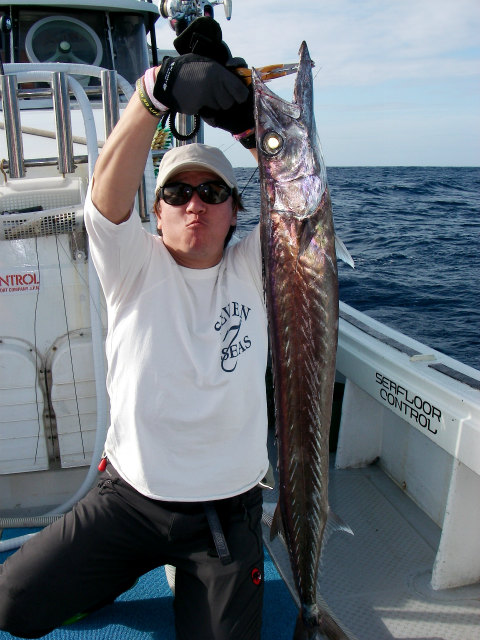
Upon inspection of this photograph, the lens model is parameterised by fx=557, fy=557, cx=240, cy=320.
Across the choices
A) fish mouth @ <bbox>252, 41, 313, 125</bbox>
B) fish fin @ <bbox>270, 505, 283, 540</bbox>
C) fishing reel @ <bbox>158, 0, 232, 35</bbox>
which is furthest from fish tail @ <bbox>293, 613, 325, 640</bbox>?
fishing reel @ <bbox>158, 0, 232, 35</bbox>

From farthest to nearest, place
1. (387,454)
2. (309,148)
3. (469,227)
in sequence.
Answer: (469,227) < (387,454) < (309,148)

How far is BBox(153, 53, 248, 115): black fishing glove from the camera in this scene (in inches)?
67.6

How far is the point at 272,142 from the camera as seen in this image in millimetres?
1765

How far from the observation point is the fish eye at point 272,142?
1.76 metres

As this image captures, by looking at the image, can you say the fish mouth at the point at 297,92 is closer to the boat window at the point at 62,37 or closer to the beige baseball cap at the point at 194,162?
the beige baseball cap at the point at 194,162

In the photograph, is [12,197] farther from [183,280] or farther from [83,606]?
[83,606]

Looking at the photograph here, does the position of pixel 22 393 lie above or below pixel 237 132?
below

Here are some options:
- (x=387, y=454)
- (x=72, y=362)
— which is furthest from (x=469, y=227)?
(x=72, y=362)

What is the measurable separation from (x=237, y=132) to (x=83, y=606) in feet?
6.37

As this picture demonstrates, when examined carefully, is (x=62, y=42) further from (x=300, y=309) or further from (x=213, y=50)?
(x=300, y=309)

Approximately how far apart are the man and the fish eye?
234 mm

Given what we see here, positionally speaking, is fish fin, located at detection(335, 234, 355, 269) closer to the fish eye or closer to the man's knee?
the fish eye

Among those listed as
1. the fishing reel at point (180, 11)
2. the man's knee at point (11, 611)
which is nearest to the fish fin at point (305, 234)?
the man's knee at point (11, 611)

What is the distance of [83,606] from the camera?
2186 millimetres
